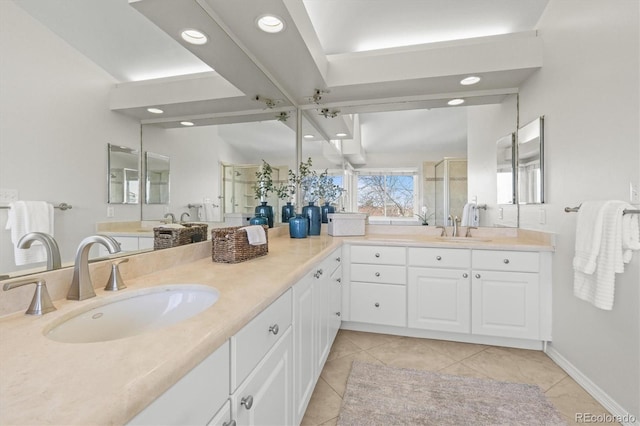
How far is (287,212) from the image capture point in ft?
9.14

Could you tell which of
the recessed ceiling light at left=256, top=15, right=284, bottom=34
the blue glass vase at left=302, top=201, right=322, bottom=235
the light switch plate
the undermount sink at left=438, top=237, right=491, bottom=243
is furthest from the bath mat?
the recessed ceiling light at left=256, top=15, right=284, bottom=34

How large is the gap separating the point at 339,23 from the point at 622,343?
8.73ft

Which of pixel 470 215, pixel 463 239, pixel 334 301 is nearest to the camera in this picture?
pixel 334 301

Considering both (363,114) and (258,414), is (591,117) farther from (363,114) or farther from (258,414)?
(258,414)

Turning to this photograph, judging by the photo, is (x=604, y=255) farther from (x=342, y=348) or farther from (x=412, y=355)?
(x=342, y=348)

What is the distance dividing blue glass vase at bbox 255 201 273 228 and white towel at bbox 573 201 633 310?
2.03 metres

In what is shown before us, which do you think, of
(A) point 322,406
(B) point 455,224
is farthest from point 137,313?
(B) point 455,224

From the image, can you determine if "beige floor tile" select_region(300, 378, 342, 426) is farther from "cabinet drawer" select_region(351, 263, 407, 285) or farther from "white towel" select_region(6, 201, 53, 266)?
"white towel" select_region(6, 201, 53, 266)

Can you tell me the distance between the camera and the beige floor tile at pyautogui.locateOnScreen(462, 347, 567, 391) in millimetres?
1930

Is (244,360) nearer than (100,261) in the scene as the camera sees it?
Yes

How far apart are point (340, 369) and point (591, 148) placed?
2.04 m

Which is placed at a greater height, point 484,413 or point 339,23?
point 339,23

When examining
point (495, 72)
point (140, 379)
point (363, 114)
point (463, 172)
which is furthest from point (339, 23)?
point (140, 379)

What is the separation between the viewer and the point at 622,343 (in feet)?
5.00
